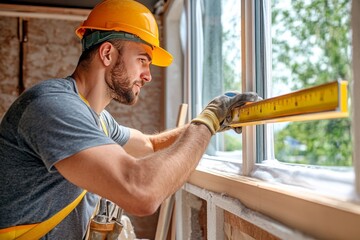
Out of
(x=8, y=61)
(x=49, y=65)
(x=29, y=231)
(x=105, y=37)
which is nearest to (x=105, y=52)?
(x=105, y=37)

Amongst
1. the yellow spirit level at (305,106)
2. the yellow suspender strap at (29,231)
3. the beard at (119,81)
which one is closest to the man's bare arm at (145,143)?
the beard at (119,81)

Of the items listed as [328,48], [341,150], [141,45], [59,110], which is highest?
[141,45]

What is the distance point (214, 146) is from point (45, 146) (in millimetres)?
1524

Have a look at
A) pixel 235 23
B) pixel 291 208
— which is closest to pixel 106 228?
pixel 291 208

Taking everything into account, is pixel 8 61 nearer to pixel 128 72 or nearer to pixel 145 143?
pixel 145 143

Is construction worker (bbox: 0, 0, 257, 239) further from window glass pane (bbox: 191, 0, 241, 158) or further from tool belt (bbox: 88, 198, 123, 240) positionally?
window glass pane (bbox: 191, 0, 241, 158)

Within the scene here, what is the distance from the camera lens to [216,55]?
2.58 m

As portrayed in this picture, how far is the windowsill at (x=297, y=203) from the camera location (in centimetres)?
88

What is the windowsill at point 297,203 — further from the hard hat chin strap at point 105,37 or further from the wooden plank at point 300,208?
the hard hat chin strap at point 105,37

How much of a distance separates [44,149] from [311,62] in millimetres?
962

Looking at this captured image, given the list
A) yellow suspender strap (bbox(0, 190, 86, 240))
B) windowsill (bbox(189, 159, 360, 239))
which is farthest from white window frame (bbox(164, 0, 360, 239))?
yellow suspender strap (bbox(0, 190, 86, 240))

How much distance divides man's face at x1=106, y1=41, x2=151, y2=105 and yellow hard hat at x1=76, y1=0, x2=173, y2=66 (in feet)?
0.15

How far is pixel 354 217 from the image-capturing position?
0.83m

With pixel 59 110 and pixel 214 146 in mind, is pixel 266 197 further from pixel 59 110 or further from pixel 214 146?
pixel 214 146
